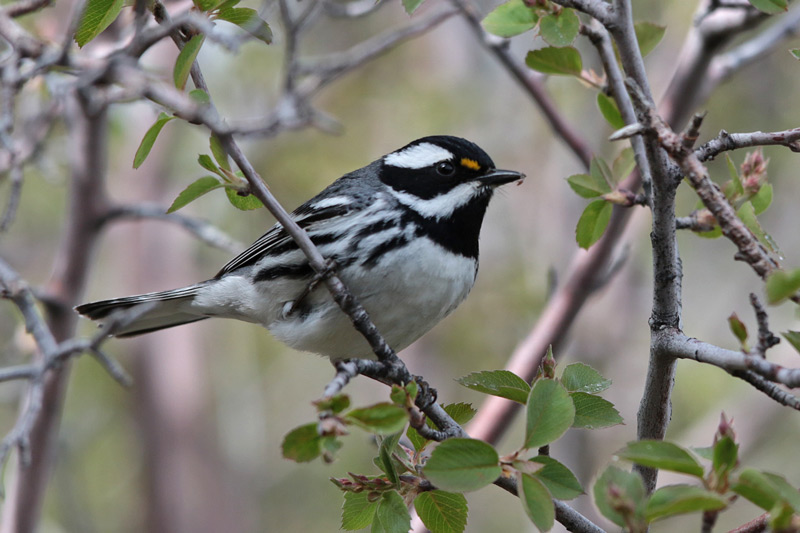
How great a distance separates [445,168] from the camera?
12.6 feet

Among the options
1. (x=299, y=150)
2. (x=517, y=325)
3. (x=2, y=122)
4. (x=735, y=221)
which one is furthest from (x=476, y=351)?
(x=735, y=221)

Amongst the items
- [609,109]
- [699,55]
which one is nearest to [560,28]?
[609,109]

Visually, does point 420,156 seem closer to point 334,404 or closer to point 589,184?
point 589,184

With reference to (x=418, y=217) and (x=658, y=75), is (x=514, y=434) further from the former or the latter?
(x=418, y=217)

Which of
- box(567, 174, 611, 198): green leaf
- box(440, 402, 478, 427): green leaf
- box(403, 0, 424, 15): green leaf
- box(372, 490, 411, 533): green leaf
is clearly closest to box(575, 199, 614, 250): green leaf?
box(567, 174, 611, 198): green leaf

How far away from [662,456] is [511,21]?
4.73ft

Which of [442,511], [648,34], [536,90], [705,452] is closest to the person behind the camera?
[705,452]

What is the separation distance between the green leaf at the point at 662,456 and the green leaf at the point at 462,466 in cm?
31

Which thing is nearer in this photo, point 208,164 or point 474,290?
point 208,164

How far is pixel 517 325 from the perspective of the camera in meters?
7.30

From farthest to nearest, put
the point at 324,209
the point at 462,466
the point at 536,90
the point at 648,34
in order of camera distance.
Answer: the point at 536,90
the point at 324,209
the point at 648,34
the point at 462,466

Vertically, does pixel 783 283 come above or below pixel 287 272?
below

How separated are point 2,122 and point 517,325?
502cm

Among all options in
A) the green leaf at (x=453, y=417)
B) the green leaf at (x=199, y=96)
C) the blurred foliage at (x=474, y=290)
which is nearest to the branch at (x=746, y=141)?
the green leaf at (x=453, y=417)
